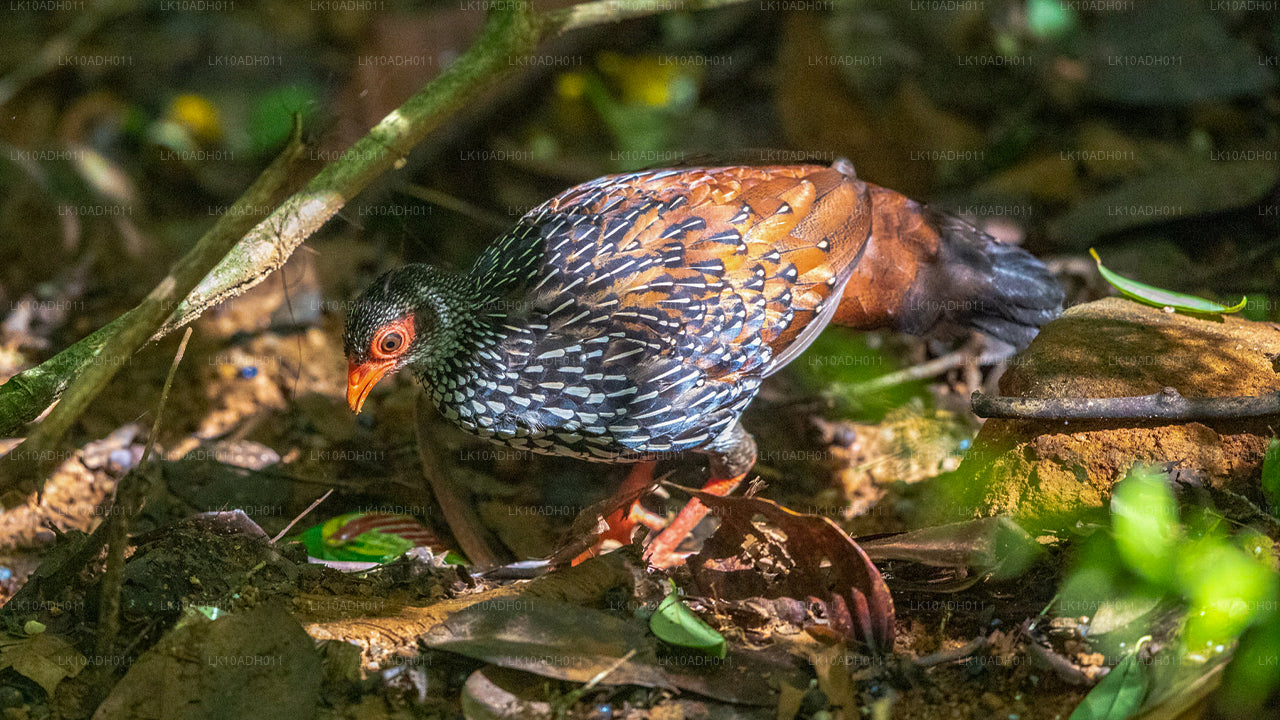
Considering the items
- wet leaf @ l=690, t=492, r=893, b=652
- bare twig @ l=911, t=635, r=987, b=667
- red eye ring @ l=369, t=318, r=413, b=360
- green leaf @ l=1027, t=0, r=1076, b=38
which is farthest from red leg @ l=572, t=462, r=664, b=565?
green leaf @ l=1027, t=0, r=1076, b=38

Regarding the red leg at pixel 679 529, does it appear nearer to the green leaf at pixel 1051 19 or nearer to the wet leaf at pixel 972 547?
the wet leaf at pixel 972 547

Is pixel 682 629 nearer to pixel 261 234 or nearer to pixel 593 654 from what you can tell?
pixel 593 654

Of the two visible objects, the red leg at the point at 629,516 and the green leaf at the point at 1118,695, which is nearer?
the green leaf at the point at 1118,695

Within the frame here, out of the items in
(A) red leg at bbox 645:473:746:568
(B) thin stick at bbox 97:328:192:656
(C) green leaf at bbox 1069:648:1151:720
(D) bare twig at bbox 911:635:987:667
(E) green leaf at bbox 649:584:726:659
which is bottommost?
(C) green leaf at bbox 1069:648:1151:720

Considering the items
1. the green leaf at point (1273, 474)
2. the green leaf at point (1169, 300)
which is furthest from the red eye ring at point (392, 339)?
the green leaf at point (1273, 474)

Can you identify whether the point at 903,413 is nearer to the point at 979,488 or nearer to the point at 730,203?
the point at 979,488

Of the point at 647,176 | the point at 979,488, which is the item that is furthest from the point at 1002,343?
the point at 647,176

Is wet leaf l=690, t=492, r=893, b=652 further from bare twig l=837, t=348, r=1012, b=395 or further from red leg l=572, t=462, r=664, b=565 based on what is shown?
bare twig l=837, t=348, r=1012, b=395
